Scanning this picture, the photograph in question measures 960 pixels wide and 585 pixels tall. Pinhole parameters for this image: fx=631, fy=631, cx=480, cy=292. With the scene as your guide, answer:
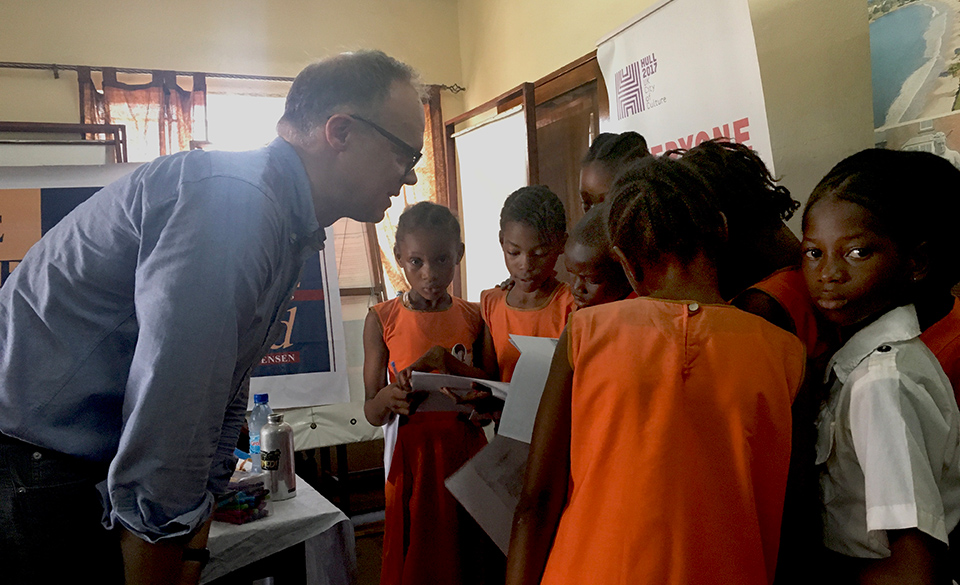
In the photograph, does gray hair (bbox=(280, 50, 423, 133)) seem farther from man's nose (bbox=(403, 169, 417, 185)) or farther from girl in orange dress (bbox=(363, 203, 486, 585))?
girl in orange dress (bbox=(363, 203, 486, 585))

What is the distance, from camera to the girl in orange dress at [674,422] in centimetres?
73

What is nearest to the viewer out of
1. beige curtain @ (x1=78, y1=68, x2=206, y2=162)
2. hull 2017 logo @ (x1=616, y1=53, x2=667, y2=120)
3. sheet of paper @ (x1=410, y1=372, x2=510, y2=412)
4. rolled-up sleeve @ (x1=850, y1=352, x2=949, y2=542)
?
rolled-up sleeve @ (x1=850, y1=352, x2=949, y2=542)

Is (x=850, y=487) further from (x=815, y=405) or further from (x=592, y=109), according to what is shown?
(x=592, y=109)

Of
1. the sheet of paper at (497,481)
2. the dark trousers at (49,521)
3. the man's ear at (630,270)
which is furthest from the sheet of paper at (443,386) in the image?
the dark trousers at (49,521)

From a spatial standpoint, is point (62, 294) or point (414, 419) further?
point (414, 419)

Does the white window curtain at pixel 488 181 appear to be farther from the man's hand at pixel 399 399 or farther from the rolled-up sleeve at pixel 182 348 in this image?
the rolled-up sleeve at pixel 182 348

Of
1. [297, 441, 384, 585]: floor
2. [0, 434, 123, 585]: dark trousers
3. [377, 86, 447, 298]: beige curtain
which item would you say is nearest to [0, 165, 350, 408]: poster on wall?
[297, 441, 384, 585]: floor

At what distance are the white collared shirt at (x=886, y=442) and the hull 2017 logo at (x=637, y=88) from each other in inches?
57.8

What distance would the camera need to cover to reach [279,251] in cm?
89

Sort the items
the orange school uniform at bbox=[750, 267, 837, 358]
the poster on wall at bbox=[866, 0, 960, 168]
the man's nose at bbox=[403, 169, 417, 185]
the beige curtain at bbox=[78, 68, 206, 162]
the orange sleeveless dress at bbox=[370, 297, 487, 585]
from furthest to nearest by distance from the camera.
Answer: the beige curtain at bbox=[78, 68, 206, 162], the orange sleeveless dress at bbox=[370, 297, 487, 585], the poster on wall at bbox=[866, 0, 960, 168], the man's nose at bbox=[403, 169, 417, 185], the orange school uniform at bbox=[750, 267, 837, 358]

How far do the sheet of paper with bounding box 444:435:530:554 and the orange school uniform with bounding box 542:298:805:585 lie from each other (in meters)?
0.43

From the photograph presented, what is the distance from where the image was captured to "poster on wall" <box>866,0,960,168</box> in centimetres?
145

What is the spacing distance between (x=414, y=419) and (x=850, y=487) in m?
1.23

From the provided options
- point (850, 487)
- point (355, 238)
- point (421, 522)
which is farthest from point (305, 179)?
point (355, 238)
